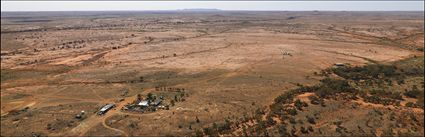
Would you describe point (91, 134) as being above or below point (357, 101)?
below

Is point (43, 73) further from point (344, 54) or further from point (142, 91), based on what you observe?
point (344, 54)

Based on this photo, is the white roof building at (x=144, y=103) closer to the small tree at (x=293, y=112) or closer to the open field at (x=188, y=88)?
the open field at (x=188, y=88)

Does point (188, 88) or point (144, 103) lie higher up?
point (188, 88)

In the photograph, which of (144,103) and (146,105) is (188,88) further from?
(146,105)

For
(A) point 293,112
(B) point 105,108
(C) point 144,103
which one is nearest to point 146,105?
(C) point 144,103

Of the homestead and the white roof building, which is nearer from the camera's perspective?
the homestead

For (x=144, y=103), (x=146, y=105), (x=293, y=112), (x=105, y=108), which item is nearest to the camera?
(x=293, y=112)

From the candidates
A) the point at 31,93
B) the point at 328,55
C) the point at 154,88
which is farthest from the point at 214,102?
the point at 328,55

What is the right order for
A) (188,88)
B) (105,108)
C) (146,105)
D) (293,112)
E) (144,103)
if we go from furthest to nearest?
1. (188,88)
2. (144,103)
3. (146,105)
4. (105,108)
5. (293,112)

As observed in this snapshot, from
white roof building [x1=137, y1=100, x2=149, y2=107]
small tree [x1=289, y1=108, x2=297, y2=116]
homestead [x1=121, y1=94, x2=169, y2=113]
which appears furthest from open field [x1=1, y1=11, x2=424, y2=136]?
white roof building [x1=137, y1=100, x2=149, y2=107]

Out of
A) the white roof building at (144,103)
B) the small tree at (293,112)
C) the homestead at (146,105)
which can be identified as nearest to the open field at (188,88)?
the small tree at (293,112)

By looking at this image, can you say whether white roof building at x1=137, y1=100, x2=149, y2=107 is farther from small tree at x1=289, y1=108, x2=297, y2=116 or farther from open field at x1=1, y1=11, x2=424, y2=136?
small tree at x1=289, y1=108, x2=297, y2=116
